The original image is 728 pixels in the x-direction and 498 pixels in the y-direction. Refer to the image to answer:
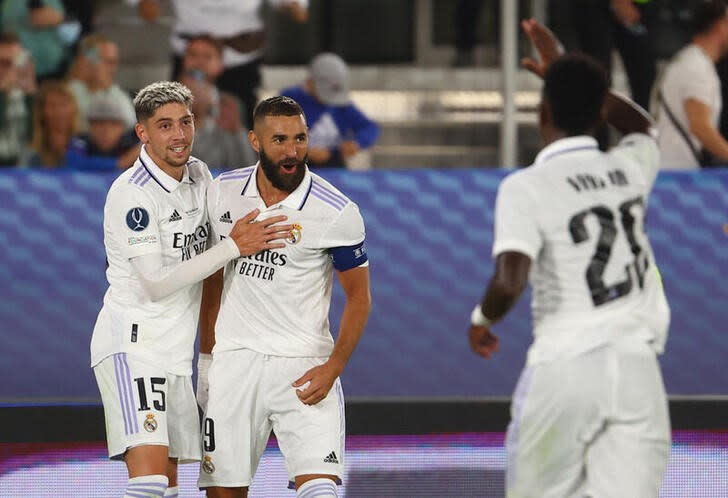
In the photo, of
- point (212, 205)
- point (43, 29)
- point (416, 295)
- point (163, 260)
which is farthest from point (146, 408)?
point (43, 29)

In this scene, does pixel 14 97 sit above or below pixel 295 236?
above

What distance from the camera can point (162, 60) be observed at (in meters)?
7.57

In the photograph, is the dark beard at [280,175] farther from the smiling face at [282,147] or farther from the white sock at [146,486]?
the white sock at [146,486]

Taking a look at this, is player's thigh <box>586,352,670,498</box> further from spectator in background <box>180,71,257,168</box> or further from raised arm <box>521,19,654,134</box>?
spectator in background <box>180,71,257,168</box>

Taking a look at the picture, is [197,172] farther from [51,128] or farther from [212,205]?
[51,128]

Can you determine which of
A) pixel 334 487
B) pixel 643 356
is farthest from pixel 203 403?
pixel 643 356

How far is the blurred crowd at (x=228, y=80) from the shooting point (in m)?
6.70

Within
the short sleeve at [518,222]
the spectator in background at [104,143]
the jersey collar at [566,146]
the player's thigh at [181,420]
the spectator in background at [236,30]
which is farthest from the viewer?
the spectator in background at [236,30]

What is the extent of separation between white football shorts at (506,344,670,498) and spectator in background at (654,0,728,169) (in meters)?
3.26

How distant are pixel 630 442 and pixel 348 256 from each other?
1192 millimetres

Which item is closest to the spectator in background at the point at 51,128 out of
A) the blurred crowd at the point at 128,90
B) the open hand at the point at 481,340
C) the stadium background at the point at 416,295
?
the blurred crowd at the point at 128,90

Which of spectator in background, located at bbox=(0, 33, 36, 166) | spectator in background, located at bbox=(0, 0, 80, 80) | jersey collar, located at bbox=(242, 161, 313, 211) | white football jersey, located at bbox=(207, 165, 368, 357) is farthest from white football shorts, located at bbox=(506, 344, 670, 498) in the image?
spectator in background, located at bbox=(0, 0, 80, 80)

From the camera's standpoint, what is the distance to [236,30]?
740cm

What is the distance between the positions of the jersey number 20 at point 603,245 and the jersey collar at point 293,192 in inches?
43.4
